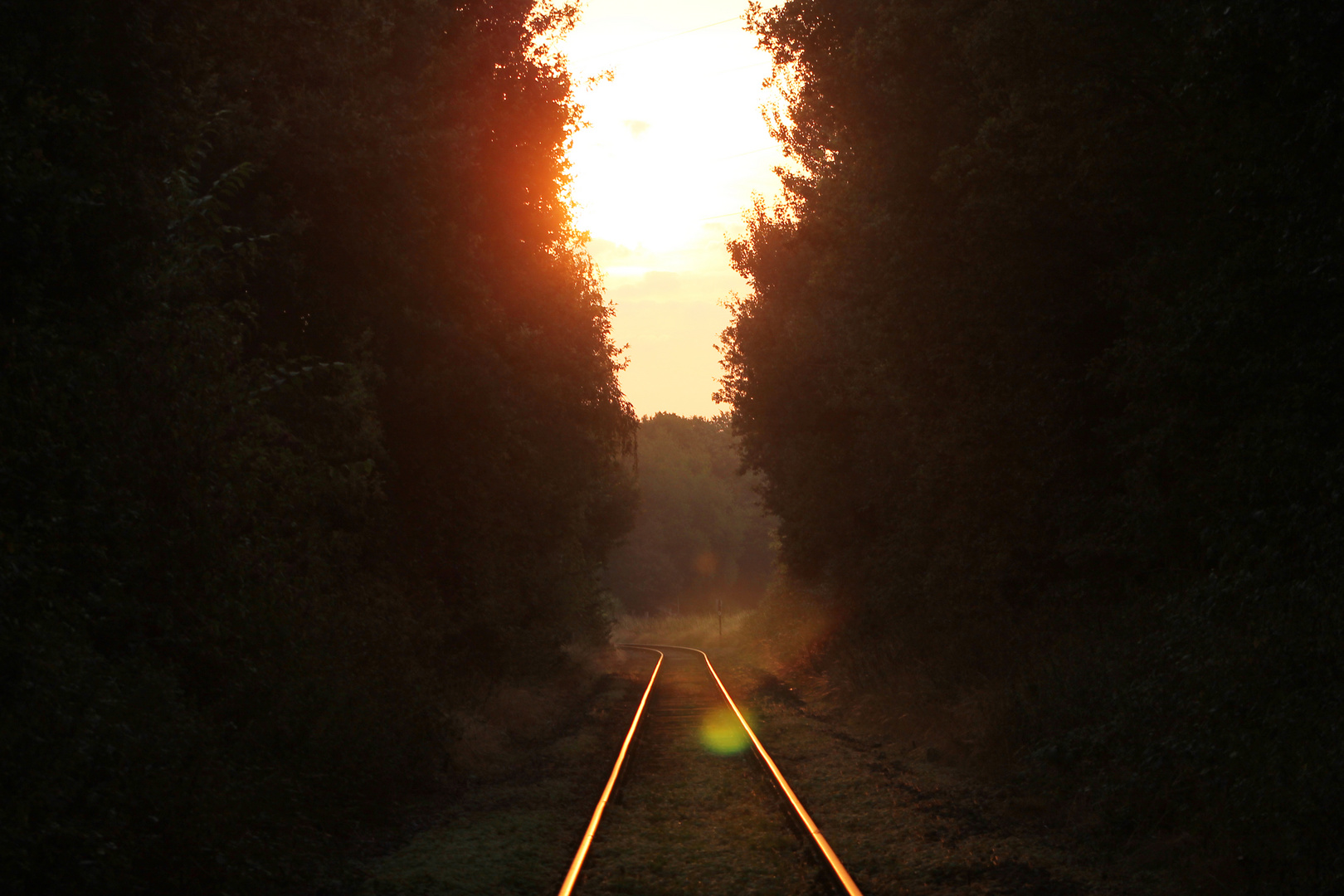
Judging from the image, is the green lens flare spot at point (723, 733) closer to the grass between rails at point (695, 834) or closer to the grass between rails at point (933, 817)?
the grass between rails at point (695, 834)

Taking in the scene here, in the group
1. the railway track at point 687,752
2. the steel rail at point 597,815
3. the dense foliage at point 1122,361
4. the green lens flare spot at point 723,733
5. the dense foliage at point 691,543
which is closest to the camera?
the steel rail at point 597,815

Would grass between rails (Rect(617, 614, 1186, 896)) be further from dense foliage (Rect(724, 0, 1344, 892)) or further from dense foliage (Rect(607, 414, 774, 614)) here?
dense foliage (Rect(607, 414, 774, 614))

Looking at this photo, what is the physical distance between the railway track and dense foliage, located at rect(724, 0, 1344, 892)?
2.66 m

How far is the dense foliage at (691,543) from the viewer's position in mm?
105125

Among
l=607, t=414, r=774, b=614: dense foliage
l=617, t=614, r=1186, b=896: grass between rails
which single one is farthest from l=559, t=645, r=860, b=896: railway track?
l=607, t=414, r=774, b=614: dense foliage

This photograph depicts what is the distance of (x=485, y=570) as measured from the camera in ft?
57.1

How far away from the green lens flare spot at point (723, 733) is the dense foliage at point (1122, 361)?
3220 millimetres

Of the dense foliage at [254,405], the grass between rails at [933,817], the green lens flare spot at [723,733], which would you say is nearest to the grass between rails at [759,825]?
the grass between rails at [933,817]

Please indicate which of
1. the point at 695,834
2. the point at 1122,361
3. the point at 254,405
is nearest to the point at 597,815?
the point at 695,834

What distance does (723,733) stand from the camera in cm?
1700

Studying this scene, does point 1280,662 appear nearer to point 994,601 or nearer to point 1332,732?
point 1332,732

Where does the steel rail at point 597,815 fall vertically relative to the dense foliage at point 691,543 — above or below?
below

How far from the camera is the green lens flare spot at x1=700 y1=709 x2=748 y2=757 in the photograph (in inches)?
598

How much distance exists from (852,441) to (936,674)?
29.4 feet
